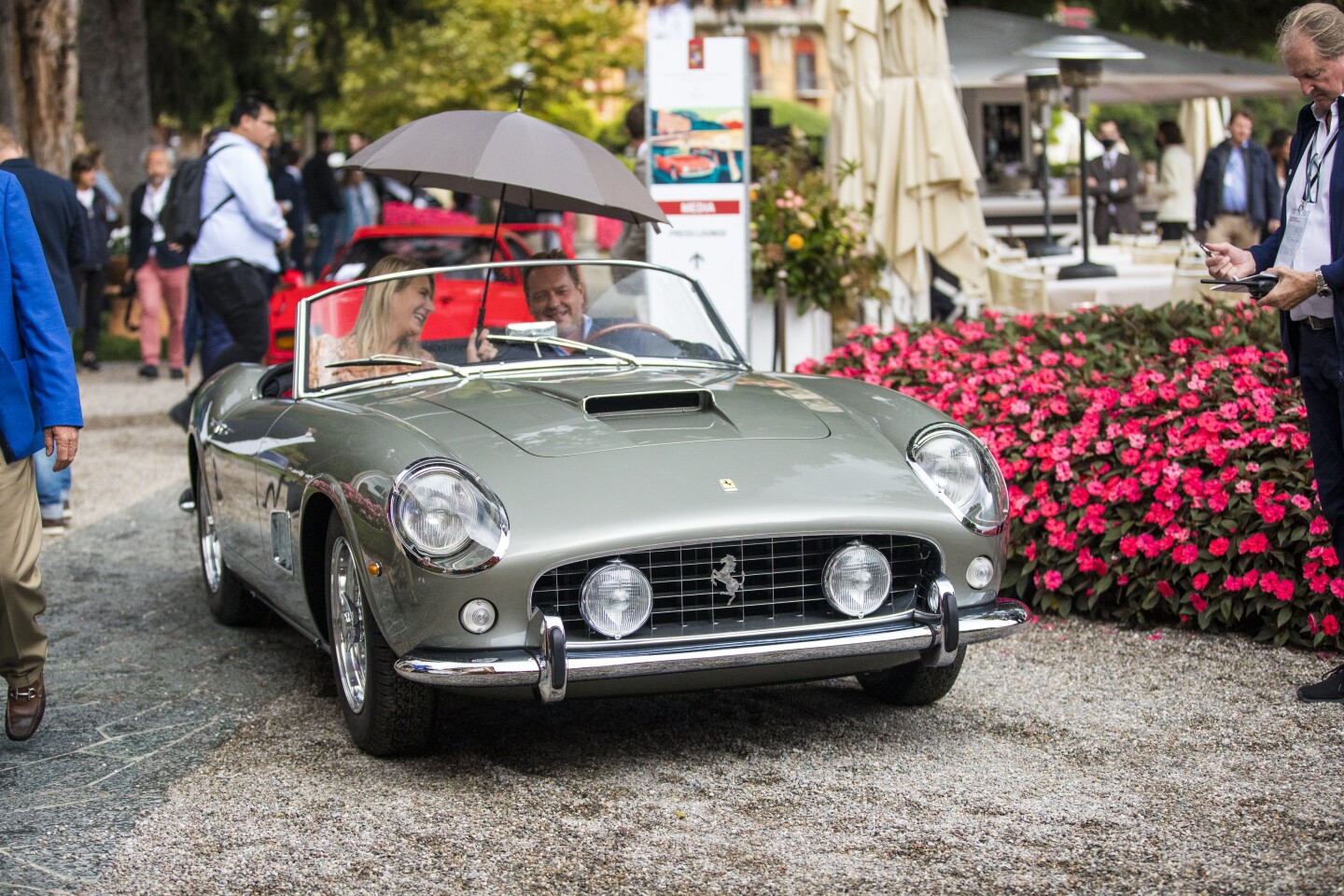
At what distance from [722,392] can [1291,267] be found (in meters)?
1.66

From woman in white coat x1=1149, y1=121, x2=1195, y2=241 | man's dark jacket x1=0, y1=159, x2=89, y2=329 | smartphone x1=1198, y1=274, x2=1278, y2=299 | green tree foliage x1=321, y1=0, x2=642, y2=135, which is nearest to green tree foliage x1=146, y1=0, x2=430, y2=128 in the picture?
woman in white coat x1=1149, y1=121, x2=1195, y2=241

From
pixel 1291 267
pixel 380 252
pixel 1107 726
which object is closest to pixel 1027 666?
Result: pixel 1107 726

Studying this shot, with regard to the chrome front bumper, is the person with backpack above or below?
above

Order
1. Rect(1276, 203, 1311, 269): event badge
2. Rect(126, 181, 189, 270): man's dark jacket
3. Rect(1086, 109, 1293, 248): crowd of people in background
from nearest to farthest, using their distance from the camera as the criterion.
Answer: Rect(1276, 203, 1311, 269): event badge
Rect(126, 181, 189, 270): man's dark jacket
Rect(1086, 109, 1293, 248): crowd of people in background

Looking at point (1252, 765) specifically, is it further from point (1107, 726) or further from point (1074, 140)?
point (1074, 140)

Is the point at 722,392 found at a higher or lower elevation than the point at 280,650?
higher

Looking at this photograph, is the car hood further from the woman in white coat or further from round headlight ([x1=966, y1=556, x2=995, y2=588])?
the woman in white coat

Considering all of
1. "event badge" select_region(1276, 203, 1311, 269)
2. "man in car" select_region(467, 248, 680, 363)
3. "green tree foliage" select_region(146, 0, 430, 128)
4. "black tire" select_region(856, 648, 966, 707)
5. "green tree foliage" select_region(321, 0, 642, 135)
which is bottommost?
"black tire" select_region(856, 648, 966, 707)

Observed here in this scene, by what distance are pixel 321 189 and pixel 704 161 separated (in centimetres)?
1046

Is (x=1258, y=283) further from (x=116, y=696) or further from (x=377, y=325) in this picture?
(x=116, y=696)

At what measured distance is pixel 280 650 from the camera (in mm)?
5738

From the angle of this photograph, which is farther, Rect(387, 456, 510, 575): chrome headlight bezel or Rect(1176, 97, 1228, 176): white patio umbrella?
Rect(1176, 97, 1228, 176): white patio umbrella

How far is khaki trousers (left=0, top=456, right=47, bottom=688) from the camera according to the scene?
177 inches

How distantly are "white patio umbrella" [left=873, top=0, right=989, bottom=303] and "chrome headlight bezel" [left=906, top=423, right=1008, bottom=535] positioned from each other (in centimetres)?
543
